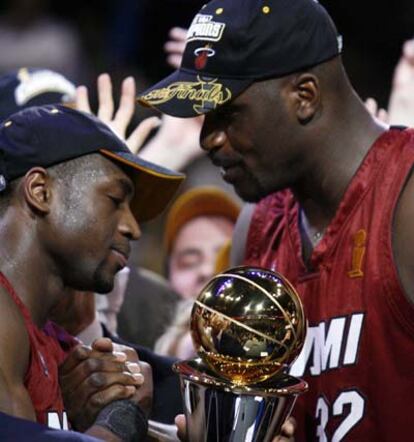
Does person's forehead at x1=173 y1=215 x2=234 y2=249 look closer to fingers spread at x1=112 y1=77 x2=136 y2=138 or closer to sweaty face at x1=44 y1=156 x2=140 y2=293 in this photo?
fingers spread at x1=112 y1=77 x2=136 y2=138

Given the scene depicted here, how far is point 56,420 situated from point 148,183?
0.70 m

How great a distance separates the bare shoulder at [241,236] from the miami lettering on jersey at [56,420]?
0.99 meters

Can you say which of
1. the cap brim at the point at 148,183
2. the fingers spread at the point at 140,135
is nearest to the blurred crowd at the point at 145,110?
the fingers spread at the point at 140,135

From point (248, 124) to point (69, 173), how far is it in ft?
1.67

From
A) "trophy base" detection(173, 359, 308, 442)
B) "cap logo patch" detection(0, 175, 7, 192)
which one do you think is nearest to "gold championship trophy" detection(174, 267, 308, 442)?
"trophy base" detection(173, 359, 308, 442)

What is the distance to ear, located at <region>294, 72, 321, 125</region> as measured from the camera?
3117 mm

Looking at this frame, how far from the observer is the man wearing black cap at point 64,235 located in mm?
2734

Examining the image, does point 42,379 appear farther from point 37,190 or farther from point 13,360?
point 37,190

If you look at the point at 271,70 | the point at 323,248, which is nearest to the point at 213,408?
the point at 323,248

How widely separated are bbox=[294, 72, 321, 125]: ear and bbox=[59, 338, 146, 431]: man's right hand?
788 mm

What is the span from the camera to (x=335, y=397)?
3037mm

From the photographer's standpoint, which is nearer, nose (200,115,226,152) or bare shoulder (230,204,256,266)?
nose (200,115,226,152)

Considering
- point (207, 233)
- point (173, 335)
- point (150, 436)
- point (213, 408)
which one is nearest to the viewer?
point (213, 408)

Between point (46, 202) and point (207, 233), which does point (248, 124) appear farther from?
point (207, 233)
